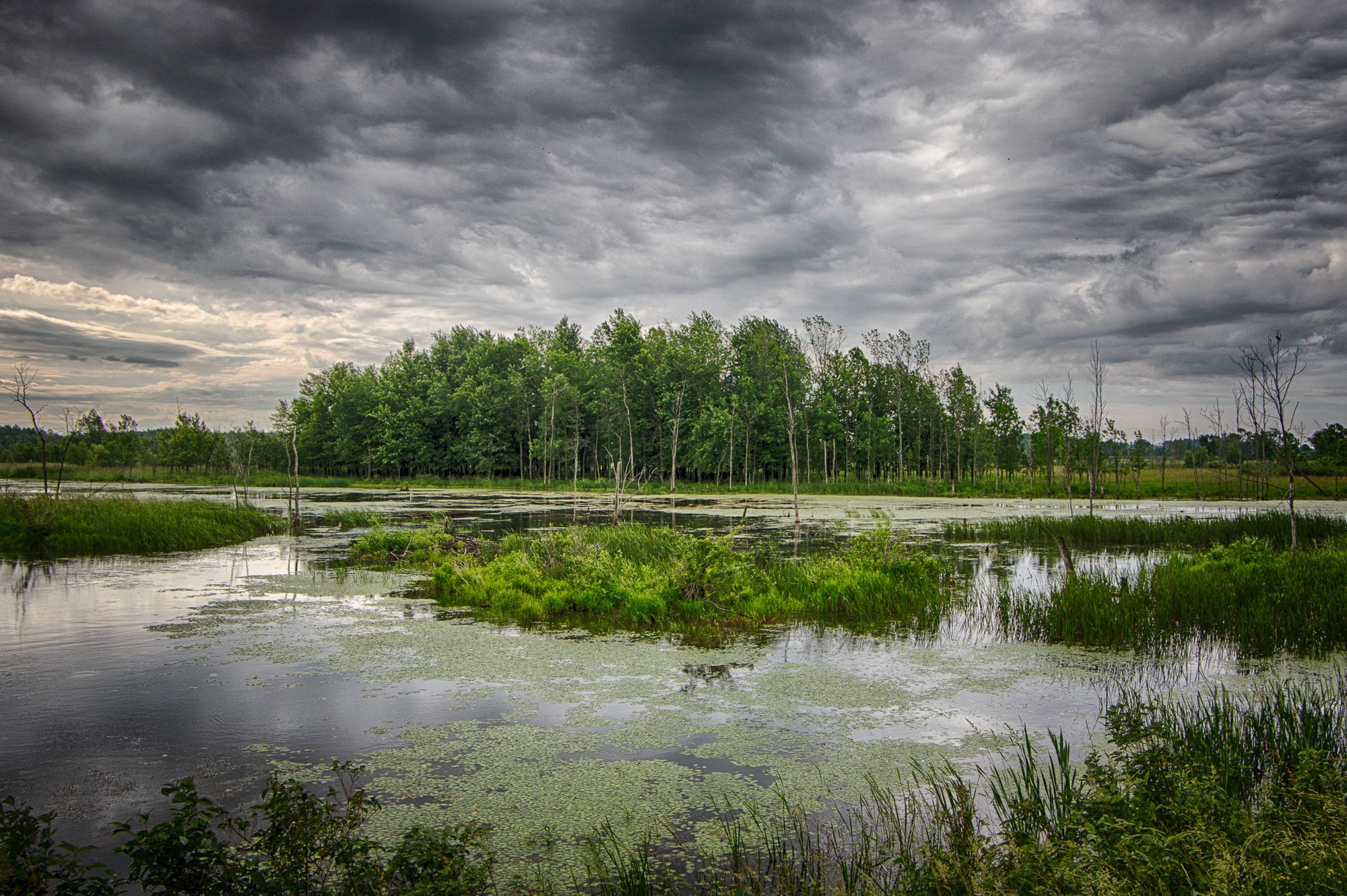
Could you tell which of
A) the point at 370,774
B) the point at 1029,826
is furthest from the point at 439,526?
the point at 1029,826

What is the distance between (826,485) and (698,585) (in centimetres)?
3445

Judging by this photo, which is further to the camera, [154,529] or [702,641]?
[154,529]

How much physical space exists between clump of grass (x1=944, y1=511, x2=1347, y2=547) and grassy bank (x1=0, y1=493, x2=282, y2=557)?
20385 mm

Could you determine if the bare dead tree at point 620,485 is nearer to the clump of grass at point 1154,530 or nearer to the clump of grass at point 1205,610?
the clump of grass at point 1205,610

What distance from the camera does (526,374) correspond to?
56094mm

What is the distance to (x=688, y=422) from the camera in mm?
49562

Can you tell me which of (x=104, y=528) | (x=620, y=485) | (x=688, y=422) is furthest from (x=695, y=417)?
(x=104, y=528)

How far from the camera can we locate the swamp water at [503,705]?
4605 mm

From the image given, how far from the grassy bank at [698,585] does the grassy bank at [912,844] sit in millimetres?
5622

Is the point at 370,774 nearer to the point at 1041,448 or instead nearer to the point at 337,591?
the point at 337,591

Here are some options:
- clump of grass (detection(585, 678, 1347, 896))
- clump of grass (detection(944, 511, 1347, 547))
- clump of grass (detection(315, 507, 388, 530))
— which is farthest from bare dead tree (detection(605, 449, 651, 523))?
clump of grass (detection(585, 678, 1347, 896))

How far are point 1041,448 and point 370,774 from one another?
2439 inches

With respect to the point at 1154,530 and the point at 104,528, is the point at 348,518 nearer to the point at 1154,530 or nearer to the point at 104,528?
the point at 104,528

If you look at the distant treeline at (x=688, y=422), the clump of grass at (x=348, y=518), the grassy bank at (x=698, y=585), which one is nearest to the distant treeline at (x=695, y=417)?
the distant treeline at (x=688, y=422)
